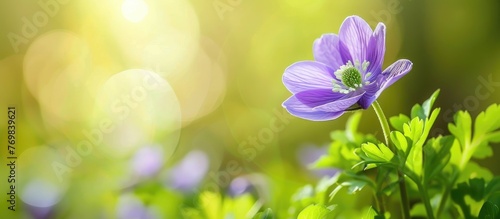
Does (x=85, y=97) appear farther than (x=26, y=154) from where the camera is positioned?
Yes

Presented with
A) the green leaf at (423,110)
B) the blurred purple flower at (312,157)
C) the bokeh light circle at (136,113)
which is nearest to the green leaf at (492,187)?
the green leaf at (423,110)

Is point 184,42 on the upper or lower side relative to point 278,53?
upper

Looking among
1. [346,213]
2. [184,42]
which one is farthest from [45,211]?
[184,42]

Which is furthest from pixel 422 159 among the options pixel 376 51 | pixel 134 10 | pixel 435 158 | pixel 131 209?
pixel 134 10

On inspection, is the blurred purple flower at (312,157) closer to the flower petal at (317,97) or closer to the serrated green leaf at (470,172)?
the serrated green leaf at (470,172)

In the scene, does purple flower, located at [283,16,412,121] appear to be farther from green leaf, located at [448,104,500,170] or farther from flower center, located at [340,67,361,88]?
green leaf, located at [448,104,500,170]

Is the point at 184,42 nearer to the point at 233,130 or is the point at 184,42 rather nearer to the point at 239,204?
the point at 233,130

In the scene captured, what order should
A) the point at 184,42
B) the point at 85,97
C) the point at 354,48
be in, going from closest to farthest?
the point at 354,48 → the point at 85,97 → the point at 184,42
